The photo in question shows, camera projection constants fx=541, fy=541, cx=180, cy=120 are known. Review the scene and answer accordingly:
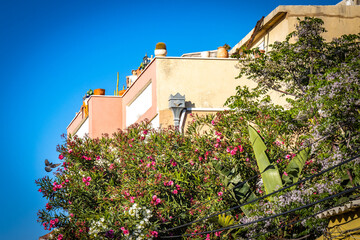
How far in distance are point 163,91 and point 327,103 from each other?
9587 mm

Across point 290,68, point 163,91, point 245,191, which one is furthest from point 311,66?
point 163,91

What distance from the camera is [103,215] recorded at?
1404cm

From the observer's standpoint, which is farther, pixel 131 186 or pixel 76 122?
pixel 76 122

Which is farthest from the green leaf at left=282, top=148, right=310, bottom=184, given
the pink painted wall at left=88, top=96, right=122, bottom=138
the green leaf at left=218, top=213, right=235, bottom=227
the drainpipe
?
the pink painted wall at left=88, top=96, right=122, bottom=138

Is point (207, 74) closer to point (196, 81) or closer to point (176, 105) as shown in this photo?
point (196, 81)

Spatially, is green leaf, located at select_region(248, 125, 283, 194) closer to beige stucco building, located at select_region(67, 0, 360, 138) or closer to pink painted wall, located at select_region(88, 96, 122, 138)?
beige stucco building, located at select_region(67, 0, 360, 138)

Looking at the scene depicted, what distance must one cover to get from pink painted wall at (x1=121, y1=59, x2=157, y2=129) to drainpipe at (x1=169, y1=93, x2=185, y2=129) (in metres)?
0.85

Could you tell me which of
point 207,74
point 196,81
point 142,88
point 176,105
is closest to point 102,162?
point 176,105

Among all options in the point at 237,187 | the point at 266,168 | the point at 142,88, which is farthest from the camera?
the point at 142,88

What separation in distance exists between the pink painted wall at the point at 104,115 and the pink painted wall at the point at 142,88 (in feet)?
1.29

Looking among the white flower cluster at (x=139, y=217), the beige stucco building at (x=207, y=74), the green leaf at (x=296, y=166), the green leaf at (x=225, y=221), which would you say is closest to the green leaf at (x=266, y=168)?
the green leaf at (x=296, y=166)

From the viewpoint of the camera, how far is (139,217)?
1338cm

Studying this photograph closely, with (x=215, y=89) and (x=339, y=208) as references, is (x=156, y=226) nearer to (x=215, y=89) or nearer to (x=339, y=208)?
(x=339, y=208)

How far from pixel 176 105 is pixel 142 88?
263 cm
